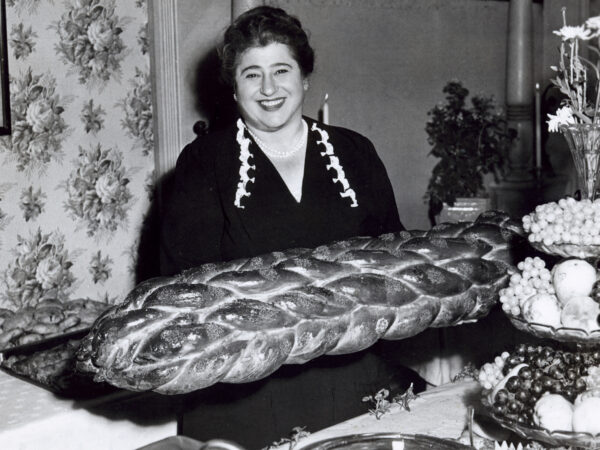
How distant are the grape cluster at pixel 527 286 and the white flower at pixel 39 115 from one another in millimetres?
2414

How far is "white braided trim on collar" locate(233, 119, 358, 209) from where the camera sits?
1.87 meters

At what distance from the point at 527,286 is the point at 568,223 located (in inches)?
4.3

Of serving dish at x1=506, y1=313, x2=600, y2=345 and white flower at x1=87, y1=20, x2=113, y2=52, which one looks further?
white flower at x1=87, y1=20, x2=113, y2=52

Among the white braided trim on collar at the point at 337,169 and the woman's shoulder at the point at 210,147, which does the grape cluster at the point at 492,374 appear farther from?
the woman's shoulder at the point at 210,147

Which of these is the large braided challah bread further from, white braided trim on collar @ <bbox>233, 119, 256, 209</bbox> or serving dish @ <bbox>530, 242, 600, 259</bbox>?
white braided trim on collar @ <bbox>233, 119, 256, 209</bbox>

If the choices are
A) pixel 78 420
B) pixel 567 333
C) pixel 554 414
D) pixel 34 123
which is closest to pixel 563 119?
pixel 567 333

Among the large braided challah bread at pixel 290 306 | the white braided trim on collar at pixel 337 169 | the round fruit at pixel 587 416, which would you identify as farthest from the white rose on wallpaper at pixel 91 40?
the round fruit at pixel 587 416

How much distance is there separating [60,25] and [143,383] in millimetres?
2433

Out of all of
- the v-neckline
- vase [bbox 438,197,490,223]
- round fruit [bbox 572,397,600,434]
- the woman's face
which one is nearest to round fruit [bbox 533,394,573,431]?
round fruit [bbox 572,397,600,434]

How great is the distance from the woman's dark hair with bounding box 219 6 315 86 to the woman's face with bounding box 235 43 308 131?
2cm

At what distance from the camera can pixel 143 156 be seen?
132 inches

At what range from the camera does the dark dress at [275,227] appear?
1566 mm

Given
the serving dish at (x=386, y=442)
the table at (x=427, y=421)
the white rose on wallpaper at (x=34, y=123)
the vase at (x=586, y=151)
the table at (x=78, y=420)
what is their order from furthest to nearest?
the white rose on wallpaper at (x=34, y=123) < the table at (x=78, y=420) < the table at (x=427, y=421) < the vase at (x=586, y=151) < the serving dish at (x=386, y=442)

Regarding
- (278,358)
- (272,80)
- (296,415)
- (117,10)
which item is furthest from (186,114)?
(278,358)
